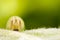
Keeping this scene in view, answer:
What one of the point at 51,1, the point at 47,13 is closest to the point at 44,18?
the point at 47,13

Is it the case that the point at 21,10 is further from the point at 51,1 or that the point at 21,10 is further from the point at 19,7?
the point at 51,1

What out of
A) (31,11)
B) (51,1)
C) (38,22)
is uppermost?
(51,1)

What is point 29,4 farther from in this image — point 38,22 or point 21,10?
point 38,22

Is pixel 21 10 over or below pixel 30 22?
over

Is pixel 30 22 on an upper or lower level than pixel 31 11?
lower

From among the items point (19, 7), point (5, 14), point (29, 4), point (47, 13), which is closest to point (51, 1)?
point (47, 13)
